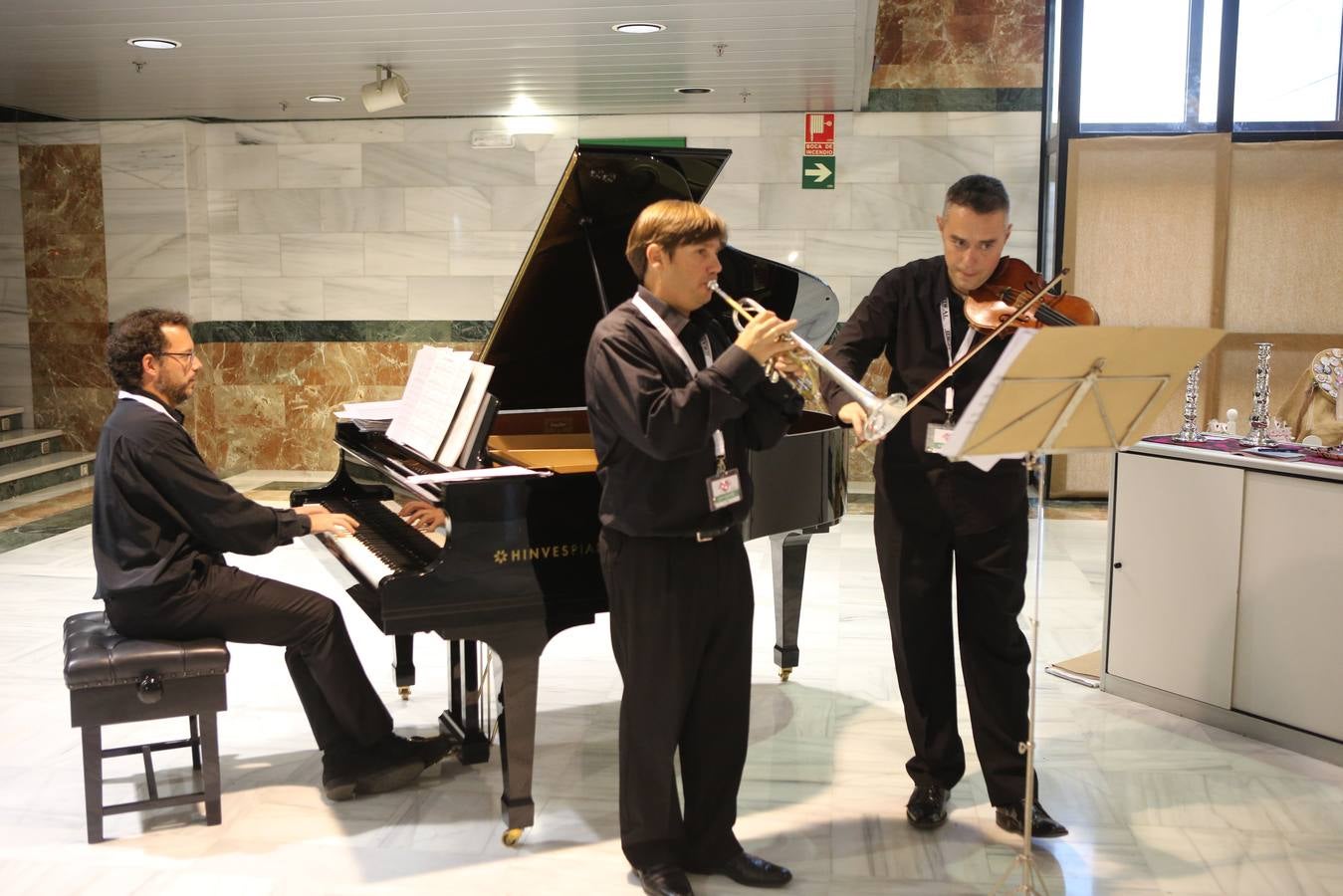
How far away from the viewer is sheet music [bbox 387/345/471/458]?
3270 mm

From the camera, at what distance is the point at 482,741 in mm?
3807

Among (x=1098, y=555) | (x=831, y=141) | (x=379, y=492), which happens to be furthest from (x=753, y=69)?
(x=379, y=492)

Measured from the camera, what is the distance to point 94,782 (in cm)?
326

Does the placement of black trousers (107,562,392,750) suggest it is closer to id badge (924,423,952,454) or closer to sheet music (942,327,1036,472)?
id badge (924,423,952,454)

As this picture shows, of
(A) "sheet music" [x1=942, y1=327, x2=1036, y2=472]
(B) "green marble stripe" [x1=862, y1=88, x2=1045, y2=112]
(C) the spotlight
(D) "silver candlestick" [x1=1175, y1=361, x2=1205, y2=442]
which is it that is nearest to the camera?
→ (A) "sheet music" [x1=942, y1=327, x2=1036, y2=472]

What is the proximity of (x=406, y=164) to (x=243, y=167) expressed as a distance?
4.29 ft

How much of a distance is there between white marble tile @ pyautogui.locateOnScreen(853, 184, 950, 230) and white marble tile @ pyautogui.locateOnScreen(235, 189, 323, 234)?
4.18 meters

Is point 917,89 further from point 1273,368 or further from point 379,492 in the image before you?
point 379,492

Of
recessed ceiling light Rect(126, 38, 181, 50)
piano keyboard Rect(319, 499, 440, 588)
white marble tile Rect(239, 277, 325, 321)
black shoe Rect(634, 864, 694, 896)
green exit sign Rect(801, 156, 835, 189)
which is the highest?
recessed ceiling light Rect(126, 38, 181, 50)

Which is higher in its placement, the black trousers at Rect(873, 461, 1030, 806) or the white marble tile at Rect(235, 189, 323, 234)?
the white marble tile at Rect(235, 189, 323, 234)

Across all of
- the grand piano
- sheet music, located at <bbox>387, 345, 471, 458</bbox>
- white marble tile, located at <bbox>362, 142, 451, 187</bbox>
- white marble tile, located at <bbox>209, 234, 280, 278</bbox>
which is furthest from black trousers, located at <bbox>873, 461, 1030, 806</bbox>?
white marble tile, located at <bbox>209, 234, 280, 278</bbox>

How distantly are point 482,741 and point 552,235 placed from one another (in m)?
1.60

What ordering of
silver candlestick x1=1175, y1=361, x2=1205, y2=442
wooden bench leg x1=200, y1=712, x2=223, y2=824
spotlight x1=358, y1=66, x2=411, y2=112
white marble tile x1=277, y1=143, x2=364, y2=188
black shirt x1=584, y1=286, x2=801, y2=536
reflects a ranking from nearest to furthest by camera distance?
black shirt x1=584, y1=286, x2=801, y2=536
wooden bench leg x1=200, y1=712, x2=223, y2=824
silver candlestick x1=1175, y1=361, x2=1205, y2=442
spotlight x1=358, y1=66, x2=411, y2=112
white marble tile x1=277, y1=143, x2=364, y2=188

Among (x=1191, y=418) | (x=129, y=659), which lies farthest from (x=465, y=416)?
(x=1191, y=418)
